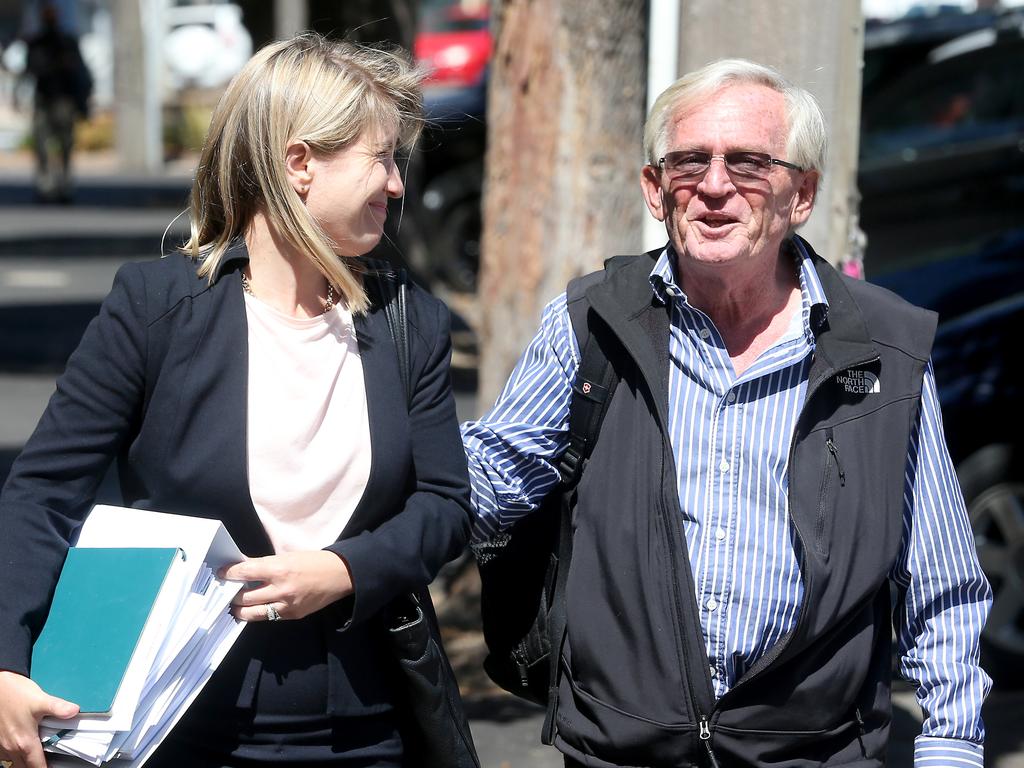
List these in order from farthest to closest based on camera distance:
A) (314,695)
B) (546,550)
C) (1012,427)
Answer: (1012,427)
(546,550)
(314,695)

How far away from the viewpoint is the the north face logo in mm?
2605

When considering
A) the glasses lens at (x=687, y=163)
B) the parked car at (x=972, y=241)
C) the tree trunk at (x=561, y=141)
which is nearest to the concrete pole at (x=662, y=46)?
the tree trunk at (x=561, y=141)

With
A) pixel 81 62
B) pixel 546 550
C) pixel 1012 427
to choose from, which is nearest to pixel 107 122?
pixel 81 62

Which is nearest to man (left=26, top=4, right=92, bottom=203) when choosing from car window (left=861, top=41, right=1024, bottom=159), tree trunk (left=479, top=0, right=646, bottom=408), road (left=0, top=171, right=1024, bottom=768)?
road (left=0, top=171, right=1024, bottom=768)

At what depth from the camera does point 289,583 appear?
2363 mm

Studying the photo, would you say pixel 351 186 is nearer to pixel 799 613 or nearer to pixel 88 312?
pixel 799 613

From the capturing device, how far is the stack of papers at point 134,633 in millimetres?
2219

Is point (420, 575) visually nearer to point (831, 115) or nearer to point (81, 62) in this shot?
point (831, 115)

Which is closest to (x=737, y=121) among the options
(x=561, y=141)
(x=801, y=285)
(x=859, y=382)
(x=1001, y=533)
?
(x=801, y=285)

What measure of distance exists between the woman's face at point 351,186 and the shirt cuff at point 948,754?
51.0 inches

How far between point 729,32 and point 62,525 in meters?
2.12

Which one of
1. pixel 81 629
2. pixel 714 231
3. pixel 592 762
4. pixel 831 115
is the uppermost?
pixel 831 115

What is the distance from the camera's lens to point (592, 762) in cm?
267

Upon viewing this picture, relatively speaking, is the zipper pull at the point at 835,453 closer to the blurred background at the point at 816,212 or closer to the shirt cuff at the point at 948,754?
the shirt cuff at the point at 948,754
